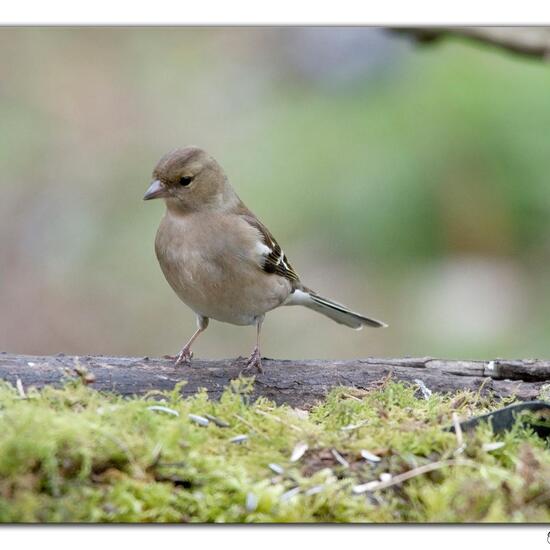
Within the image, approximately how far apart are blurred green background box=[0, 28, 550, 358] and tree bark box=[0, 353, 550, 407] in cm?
426

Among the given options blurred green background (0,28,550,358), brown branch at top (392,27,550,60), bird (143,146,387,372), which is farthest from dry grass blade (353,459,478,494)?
blurred green background (0,28,550,358)

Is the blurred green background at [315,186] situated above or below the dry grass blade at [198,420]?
above

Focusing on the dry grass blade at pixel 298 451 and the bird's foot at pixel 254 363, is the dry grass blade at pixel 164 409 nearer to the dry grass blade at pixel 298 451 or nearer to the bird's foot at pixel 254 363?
the dry grass blade at pixel 298 451

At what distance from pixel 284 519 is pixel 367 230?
675cm

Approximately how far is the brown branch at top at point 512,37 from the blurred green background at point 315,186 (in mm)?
1750

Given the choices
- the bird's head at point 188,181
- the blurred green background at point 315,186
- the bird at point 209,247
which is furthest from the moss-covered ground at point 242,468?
the blurred green background at point 315,186

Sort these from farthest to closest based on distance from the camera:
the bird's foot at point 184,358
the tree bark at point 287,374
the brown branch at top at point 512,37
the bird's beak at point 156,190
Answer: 1. the brown branch at top at point 512,37
2. the bird's beak at point 156,190
3. the bird's foot at point 184,358
4. the tree bark at point 287,374

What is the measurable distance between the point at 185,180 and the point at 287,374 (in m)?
→ 1.38

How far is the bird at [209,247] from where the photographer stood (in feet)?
17.3

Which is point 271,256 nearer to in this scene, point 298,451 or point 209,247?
point 209,247

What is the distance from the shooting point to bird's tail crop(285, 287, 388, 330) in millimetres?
6121

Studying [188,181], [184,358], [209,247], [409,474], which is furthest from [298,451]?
[188,181]

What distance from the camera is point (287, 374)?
4.80 metres

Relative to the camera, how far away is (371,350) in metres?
9.26
